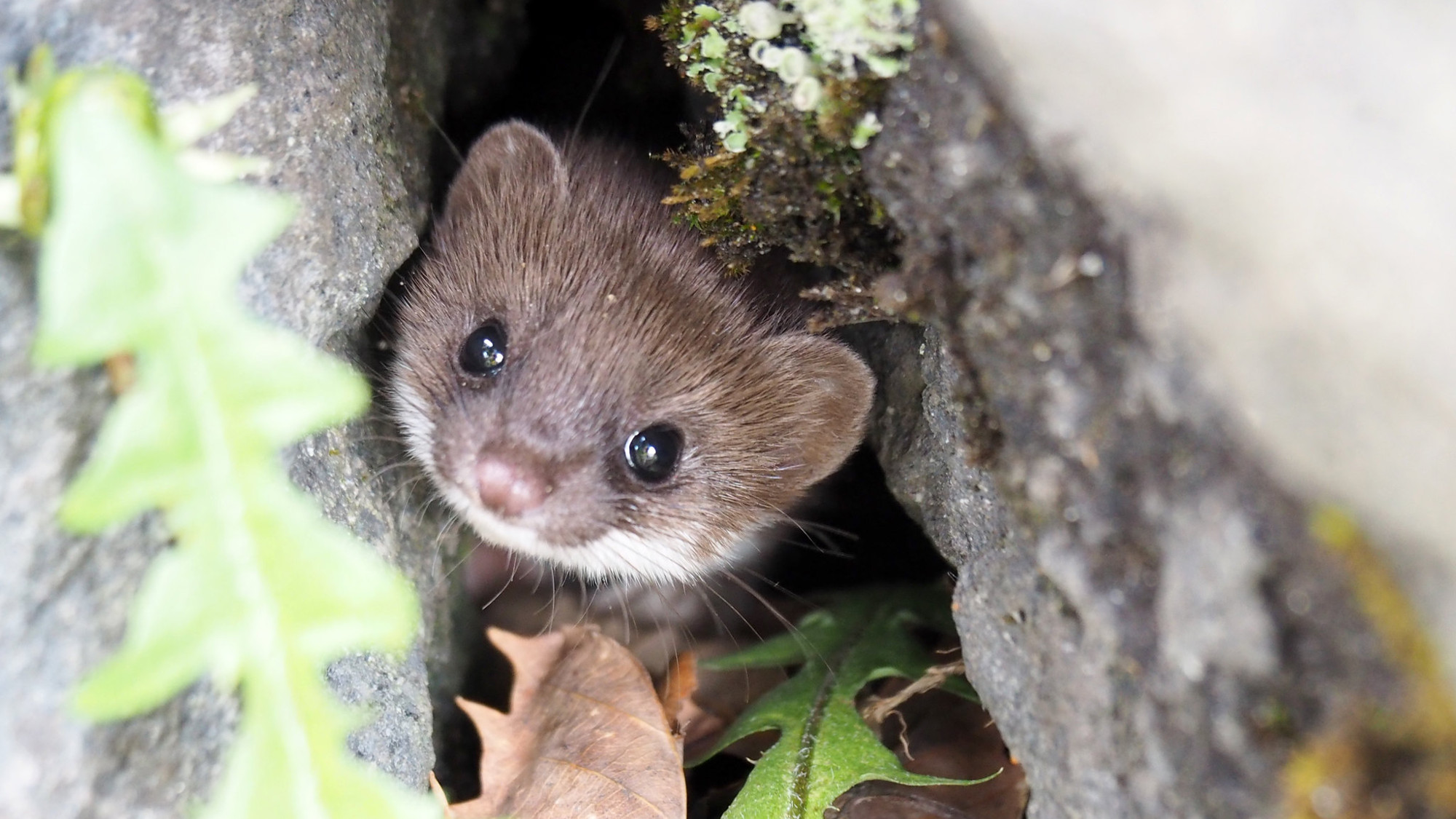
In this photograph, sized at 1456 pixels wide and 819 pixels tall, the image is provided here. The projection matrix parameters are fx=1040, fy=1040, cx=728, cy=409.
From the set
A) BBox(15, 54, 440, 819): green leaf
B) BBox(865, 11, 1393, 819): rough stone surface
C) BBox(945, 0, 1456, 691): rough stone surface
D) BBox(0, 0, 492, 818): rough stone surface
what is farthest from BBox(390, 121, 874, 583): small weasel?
BBox(945, 0, 1456, 691): rough stone surface

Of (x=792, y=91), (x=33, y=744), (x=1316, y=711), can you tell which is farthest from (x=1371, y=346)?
(x=33, y=744)

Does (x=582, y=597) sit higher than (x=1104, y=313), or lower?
→ lower

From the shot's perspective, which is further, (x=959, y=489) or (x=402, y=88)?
(x=402, y=88)

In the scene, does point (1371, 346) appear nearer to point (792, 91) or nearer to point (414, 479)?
point (792, 91)

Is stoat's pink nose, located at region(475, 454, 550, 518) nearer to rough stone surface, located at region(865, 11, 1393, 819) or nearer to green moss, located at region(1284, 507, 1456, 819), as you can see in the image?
rough stone surface, located at region(865, 11, 1393, 819)

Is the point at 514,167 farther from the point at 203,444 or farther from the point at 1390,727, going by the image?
the point at 1390,727

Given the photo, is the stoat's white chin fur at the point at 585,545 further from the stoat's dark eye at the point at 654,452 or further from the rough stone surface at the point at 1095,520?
the rough stone surface at the point at 1095,520

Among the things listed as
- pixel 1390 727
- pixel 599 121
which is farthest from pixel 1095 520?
pixel 599 121

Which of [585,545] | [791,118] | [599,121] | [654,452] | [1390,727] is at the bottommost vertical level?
[585,545]
